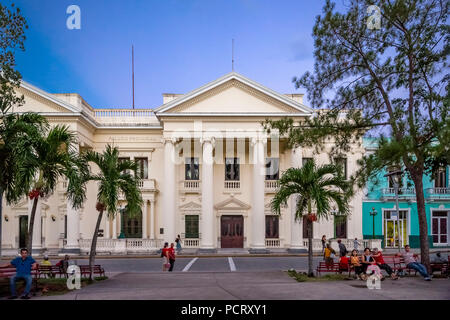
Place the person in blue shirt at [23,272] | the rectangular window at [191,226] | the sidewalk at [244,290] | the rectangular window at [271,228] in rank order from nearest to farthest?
the sidewalk at [244,290] < the person in blue shirt at [23,272] < the rectangular window at [191,226] < the rectangular window at [271,228]

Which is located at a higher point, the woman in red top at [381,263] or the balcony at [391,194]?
the balcony at [391,194]

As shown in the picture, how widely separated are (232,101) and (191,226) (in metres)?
9.65

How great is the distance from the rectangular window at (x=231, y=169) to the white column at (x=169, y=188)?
180 inches

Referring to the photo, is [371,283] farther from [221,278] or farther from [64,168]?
[64,168]

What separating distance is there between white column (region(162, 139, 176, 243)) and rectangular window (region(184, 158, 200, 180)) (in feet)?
8.87

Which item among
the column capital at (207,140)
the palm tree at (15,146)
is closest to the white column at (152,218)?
the column capital at (207,140)

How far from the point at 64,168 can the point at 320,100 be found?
928 cm

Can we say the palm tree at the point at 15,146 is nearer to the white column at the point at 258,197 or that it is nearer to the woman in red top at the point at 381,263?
the woman in red top at the point at 381,263

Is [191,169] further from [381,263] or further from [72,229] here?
[381,263]

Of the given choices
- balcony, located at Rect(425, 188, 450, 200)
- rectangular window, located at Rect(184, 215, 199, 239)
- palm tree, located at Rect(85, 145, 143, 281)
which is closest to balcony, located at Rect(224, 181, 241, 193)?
rectangular window, located at Rect(184, 215, 199, 239)

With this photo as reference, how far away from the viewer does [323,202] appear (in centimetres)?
1822

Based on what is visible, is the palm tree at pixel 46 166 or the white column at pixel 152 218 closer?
the palm tree at pixel 46 166

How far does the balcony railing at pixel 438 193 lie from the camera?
39.1 metres
